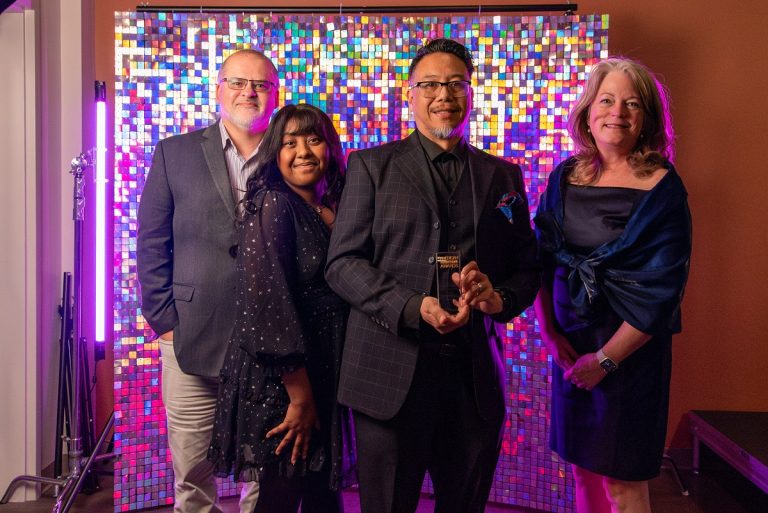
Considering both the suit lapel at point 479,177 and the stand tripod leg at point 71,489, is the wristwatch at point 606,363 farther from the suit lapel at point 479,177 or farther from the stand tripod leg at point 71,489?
the stand tripod leg at point 71,489

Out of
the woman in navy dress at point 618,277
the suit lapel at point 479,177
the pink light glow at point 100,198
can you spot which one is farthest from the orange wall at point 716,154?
the suit lapel at point 479,177

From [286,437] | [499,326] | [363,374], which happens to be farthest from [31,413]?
[499,326]

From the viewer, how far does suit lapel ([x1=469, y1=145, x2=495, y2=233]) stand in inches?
72.2

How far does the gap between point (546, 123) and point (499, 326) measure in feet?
4.76

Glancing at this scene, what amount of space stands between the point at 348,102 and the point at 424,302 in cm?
174

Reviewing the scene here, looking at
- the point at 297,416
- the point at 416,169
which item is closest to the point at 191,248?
the point at 297,416

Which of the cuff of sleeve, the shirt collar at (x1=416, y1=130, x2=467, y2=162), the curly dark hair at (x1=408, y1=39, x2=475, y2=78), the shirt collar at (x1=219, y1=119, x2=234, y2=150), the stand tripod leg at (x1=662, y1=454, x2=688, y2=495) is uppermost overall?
the curly dark hair at (x1=408, y1=39, x2=475, y2=78)

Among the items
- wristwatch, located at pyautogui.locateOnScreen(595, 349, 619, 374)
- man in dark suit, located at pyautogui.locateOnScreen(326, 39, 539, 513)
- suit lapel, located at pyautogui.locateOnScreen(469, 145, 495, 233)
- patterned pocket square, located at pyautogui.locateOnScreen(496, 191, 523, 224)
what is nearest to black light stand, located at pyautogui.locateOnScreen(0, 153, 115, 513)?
man in dark suit, located at pyautogui.locateOnScreen(326, 39, 539, 513)

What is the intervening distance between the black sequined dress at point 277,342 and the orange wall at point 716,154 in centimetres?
206

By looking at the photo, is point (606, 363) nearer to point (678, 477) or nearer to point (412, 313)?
point (412, 313)

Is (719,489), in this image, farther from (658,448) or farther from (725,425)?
(658,448)

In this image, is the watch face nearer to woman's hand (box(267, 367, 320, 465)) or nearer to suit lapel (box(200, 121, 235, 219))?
woman's hand (box(267, 367, 320, 465))

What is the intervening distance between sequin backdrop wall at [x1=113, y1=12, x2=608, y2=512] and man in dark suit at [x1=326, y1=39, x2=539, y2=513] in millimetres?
1282

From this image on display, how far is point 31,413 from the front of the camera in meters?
3.21
